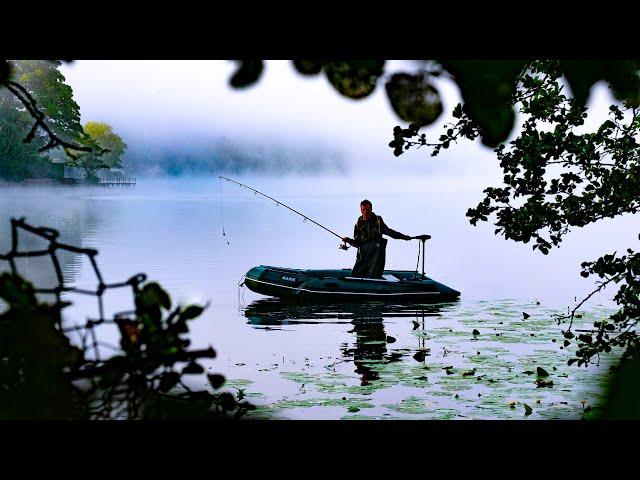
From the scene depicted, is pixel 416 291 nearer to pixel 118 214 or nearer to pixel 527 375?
pixel 527 375

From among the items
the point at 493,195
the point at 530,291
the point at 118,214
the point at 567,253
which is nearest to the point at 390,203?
the point at 118,214

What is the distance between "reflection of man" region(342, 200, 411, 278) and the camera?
40.5 feet

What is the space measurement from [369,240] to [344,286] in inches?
62.0

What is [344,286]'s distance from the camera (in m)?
14.0

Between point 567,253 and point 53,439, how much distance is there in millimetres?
25012

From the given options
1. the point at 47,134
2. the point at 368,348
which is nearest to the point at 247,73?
the point at 47,134

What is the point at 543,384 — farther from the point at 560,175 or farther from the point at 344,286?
the point at 344,286

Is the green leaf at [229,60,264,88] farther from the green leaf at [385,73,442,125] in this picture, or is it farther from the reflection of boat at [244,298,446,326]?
the reflection of boat at [244,298,446,326]

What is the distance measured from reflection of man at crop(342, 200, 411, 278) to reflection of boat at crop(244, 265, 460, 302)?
42 cm

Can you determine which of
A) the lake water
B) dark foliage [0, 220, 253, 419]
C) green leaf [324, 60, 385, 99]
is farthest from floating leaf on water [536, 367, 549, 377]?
dark foliage [0, 220, 253, 419]

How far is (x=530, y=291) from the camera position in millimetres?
16672

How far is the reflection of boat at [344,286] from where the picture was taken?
13969 mm

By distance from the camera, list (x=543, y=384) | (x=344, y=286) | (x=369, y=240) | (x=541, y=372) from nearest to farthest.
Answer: (x=543, y=384)
(x=541, y=372)
(x=369, y=240)
(x=344, y=286)

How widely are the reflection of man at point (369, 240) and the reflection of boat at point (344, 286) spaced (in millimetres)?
425
